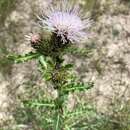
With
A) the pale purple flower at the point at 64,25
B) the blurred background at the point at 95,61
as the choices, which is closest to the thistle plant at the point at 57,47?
the pale purple flower at the point at 64,25

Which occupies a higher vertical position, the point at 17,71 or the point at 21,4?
the point at 21,4

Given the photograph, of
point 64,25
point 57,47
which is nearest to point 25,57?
point 57,47

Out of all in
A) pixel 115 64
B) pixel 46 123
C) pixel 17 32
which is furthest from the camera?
pixel 17 32

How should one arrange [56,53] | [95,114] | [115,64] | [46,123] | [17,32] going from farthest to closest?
[17,32]
[115,64]
[95,114]
[46,123]
[56,53]

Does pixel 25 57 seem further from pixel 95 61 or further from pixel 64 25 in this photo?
pixel 95 61

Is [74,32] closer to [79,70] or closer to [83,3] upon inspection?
[79,70]

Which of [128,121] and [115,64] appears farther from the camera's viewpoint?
[115,64]

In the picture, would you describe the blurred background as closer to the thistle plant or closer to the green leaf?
the thistle plant

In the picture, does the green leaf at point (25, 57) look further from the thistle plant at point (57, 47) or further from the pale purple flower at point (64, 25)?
the pale purple flower at point (64, 25)

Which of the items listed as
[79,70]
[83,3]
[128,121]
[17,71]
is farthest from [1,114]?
[83,3]
